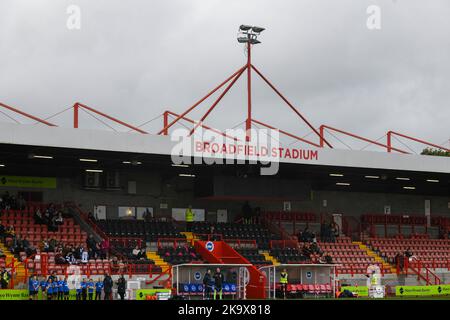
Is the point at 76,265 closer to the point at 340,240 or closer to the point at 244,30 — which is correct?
the point at 244,30

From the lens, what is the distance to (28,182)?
42.6 meters

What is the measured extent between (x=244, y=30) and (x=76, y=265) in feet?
48.1

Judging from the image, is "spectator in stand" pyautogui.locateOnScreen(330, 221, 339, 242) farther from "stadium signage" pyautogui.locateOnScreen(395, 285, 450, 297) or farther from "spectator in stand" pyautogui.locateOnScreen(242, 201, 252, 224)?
"stadium signage" pyautogui.locateOnScreen(395, 285, 450, 297)

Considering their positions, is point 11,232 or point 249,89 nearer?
point 11,232

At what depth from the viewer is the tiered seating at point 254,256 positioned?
41.0m

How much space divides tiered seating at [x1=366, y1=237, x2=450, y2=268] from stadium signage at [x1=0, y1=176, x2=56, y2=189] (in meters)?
18.7

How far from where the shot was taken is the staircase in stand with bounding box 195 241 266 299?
3644cm

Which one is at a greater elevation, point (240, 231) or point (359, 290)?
point (240, 231)

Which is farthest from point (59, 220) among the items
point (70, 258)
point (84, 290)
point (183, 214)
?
point (183, 214)

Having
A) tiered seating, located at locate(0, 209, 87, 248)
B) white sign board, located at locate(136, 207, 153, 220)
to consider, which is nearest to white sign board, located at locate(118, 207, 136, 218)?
white sign board, located at locate(136, 207, 153, 220)

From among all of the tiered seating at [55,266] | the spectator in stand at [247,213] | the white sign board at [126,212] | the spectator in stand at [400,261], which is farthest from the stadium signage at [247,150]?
the white sign board at [126,212]

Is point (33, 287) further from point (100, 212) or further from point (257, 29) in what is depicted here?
point (257, 29)

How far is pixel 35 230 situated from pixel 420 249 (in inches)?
915
